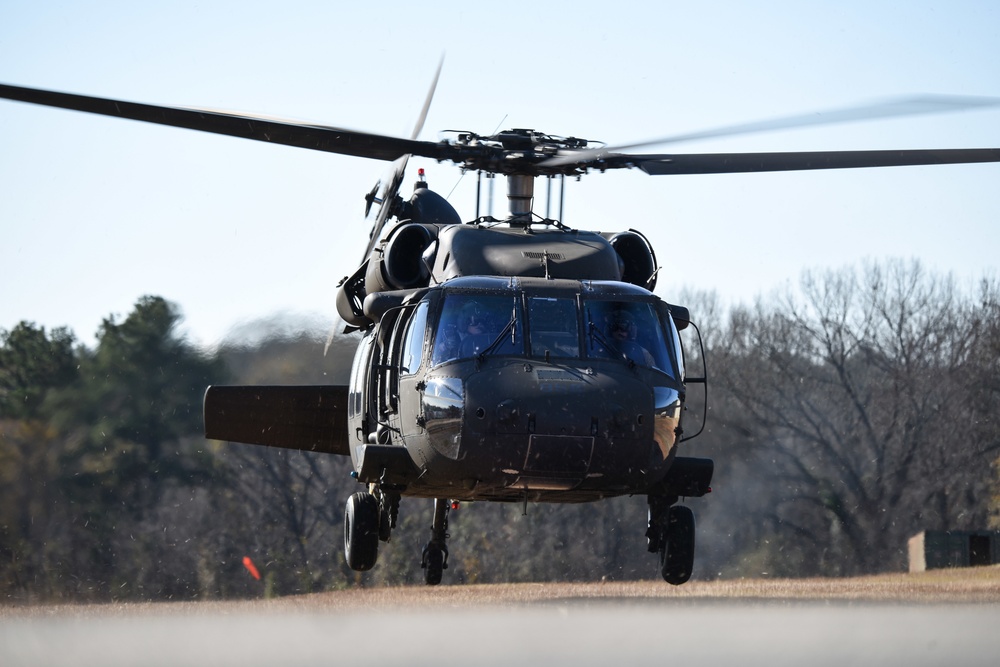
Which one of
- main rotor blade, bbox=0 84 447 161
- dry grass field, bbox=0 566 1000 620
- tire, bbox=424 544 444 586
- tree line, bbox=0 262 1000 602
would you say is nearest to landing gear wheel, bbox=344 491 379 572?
tire, bbox=424 544 444 586

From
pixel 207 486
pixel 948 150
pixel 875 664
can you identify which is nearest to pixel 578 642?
pixel 875 664

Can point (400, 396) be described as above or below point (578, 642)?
above

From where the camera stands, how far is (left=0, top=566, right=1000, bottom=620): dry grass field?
2056 cm

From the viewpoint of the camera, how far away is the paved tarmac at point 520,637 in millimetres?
12844

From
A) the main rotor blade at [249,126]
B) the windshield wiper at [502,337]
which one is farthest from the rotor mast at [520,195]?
the windshield wiper at [502,337]

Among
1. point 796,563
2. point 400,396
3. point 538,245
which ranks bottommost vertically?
point 796,563

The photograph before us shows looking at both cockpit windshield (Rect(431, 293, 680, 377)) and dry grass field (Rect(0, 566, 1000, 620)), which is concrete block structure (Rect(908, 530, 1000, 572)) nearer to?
dry grass field (Rect(0, 566, 1000, 620))

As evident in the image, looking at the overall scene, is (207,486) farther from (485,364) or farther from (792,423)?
(485,364)

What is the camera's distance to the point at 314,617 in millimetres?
16969

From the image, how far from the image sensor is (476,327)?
10.4 metres

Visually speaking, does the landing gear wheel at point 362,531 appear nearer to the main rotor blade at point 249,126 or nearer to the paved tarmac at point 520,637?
the paved tarmac at point 520,637

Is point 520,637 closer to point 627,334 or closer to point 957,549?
point 627,334

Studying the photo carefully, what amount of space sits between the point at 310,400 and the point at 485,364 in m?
3.93

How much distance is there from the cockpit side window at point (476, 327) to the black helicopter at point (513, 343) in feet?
0.04
